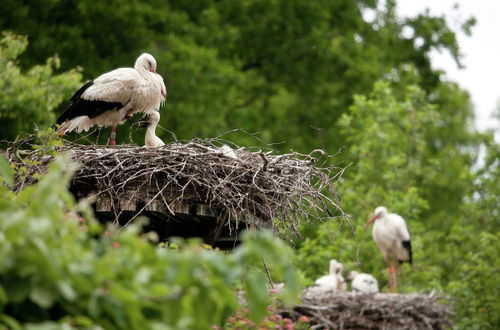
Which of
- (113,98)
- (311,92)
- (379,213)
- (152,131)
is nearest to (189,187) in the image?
(152,131)

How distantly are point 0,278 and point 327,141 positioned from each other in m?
17.7

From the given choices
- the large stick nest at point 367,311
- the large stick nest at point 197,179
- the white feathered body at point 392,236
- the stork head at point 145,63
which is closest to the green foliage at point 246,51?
the white feathered body at point 392,236

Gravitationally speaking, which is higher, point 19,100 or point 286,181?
point 19,100

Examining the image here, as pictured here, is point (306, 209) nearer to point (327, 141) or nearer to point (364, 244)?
point (364, 244)

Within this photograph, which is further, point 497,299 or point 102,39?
point 102,39

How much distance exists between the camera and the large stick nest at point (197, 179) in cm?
552

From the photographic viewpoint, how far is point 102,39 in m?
17.6

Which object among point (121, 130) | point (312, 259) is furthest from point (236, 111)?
point (312, 259)

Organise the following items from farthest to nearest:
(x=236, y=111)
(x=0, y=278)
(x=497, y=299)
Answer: (x=236, y=111) < (x=497, y=299) < (x=0, y=278)

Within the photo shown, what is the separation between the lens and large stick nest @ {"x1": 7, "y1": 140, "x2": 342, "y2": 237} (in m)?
5.52

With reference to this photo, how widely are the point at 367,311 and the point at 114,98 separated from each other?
15.0ft

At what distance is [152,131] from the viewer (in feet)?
24.2

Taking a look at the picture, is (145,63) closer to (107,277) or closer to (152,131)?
(152,131)

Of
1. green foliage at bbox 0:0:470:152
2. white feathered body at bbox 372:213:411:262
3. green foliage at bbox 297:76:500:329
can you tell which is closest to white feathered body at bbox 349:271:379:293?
green foliage at bbox 297:76:500:329
